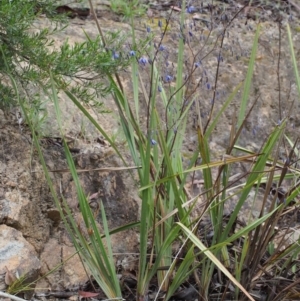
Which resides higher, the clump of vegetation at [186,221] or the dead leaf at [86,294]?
the clump of vegetation at [186,221]

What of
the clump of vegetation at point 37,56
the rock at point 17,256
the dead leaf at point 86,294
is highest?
the clump of vegetation at point 37,56

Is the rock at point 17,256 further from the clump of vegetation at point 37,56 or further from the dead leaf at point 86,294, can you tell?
the clump of vegetation at point 37,56

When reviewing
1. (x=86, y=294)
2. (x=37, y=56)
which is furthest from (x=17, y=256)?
(x=37, y=56)

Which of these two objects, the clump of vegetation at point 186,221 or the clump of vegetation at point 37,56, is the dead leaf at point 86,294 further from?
the clump of vegetation at point 37,56

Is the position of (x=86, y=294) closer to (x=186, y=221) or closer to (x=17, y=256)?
(x=17, y=256)

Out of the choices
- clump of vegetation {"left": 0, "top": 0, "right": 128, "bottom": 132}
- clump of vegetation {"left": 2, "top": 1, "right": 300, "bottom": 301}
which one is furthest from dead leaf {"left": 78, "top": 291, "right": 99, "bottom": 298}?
clump of vegetation {"left": 0, "top": 0, "right": 128, "bottom": 132}

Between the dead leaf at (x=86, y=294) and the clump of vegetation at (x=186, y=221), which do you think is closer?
the clump of vegetation at (x=186, y=221)

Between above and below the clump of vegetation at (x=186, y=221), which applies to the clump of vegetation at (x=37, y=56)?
above

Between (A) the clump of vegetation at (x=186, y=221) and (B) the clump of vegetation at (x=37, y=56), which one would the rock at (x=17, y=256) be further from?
(B) the clump of vegetation at (x=37, y=56)

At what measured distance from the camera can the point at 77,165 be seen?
2.34 metres

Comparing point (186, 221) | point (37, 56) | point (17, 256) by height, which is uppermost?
point (37, 56)

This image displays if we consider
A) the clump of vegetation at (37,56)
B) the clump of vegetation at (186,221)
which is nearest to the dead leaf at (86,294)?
the clump of vegetation at (186,221)

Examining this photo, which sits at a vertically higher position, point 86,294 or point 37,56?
point 37,56

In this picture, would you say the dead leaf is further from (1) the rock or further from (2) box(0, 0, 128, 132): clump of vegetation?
(2) box(0, 0, 128, 132): clump of vegetation
